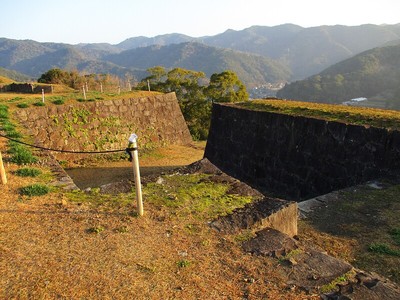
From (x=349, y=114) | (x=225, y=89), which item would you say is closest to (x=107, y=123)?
(x=349, y=114)

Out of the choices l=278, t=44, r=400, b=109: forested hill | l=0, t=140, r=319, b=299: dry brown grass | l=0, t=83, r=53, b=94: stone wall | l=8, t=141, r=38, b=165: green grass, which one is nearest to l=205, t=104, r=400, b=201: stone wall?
l=0, t=140, r=319, b=299: dry brown grass

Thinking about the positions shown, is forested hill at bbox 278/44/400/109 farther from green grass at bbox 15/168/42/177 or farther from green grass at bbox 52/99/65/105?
green grass at bbox 15/168/42/177

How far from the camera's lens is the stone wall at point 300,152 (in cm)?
908

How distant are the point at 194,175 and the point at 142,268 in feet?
10.2

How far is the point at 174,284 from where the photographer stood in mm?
3506

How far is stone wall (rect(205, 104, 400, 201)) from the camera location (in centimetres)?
908

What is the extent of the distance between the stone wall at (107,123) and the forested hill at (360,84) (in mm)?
62811

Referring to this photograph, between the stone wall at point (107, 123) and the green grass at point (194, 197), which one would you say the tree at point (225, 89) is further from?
the green grass at point (194, 197)

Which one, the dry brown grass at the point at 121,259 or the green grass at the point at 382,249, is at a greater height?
the dry brown grass at the point at 121,259

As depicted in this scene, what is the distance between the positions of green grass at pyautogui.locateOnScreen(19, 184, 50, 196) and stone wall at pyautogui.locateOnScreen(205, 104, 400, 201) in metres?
7.75

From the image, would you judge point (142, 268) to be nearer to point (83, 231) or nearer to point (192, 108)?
point (83, 231)

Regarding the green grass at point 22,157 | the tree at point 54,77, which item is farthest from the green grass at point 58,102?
the tree at point 54,77

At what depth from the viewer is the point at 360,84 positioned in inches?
3243

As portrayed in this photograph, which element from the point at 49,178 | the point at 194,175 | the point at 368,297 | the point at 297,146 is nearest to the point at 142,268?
the point at 368,297
